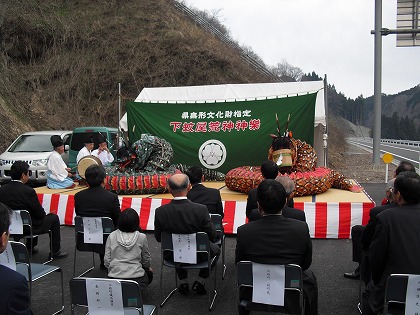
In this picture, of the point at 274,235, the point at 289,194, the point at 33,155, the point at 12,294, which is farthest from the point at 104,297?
the point at 33,155

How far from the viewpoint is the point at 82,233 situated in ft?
14.7

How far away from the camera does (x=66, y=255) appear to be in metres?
5.55

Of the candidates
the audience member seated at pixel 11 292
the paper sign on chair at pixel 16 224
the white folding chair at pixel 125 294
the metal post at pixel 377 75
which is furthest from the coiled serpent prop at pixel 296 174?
the metal post at pixel 377 75

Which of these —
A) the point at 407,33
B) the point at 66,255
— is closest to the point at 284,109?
the point at 66,255

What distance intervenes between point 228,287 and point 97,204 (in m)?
1.69

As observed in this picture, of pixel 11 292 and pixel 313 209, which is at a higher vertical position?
pixel 11 292

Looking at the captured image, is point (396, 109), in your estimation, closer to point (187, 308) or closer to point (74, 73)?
point (74, 73)

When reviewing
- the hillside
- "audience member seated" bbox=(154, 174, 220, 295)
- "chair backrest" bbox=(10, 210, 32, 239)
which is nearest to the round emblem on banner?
"chair backrest" bbox=(10, 210, 32, 239)

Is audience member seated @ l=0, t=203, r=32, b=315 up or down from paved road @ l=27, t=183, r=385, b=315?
up

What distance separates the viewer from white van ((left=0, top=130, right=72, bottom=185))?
10.5 m

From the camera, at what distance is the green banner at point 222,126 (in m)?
8.89

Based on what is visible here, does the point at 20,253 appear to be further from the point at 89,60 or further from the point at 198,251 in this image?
the point at 89,60

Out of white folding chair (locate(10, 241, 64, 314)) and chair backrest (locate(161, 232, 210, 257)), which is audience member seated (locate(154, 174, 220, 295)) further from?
white folding chair (locate(10, 241, 64, 314))

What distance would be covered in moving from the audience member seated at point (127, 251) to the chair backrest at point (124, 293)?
885 millimetres
